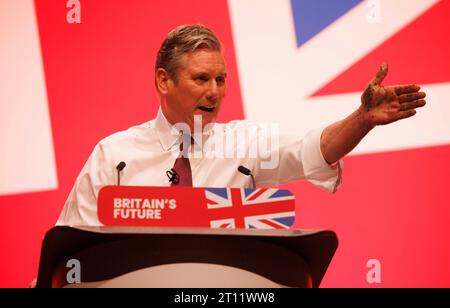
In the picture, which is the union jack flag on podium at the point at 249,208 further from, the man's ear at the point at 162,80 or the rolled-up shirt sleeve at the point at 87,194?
the man's ear at the point at 162,80

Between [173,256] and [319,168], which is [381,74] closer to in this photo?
[319,168]

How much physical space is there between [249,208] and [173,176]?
0.60 m

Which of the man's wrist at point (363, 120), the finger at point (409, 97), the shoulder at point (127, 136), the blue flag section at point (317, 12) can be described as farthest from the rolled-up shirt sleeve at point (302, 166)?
the blue flag section at point (317, 12)

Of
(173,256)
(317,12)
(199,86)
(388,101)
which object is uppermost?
(317,12)

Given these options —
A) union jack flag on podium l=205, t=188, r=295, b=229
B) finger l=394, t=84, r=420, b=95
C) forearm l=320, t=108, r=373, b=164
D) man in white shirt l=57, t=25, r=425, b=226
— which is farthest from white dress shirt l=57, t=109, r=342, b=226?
union jack flag on podium l=205, t=188, r=295, b=229

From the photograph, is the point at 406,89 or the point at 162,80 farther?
the point at 162,80

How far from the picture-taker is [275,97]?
2627 millimetres

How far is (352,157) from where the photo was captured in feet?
8.63

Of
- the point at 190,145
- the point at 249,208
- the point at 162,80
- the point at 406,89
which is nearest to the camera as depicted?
the point at 249,208

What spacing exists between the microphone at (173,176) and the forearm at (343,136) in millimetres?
392

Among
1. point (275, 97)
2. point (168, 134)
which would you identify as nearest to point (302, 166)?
point (168, 134)

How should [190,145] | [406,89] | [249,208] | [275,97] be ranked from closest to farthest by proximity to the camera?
[249,208]
[406,89]
[190,145]
[275,97]

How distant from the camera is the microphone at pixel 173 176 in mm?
1902
